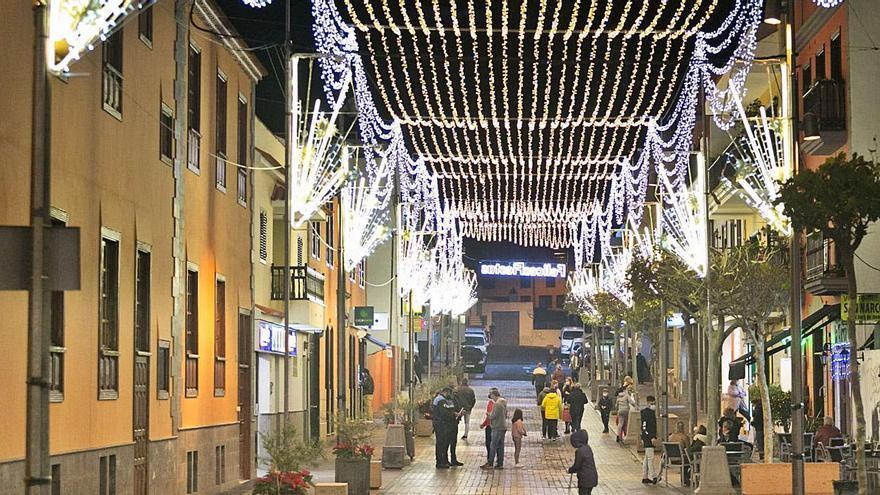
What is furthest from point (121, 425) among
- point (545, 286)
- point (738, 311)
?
point (545, 286)

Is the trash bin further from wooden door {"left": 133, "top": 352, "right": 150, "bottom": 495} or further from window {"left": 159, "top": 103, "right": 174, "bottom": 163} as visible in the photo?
window {"left": 159, "top": 103, "right": 174, "bottom": 163}

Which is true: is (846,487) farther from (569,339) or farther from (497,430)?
(569,339)

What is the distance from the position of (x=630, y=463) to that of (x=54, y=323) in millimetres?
22363

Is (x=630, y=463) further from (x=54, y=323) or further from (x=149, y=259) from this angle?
(x=54, y=323)

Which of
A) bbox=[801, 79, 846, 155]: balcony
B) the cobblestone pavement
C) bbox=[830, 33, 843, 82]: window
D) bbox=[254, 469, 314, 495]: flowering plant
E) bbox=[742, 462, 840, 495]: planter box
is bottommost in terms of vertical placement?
the cobblestone pavement

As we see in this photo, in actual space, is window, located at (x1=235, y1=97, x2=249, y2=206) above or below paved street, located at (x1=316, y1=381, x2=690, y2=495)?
above

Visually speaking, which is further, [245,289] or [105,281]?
[245,289]

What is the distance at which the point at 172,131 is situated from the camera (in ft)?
81.0

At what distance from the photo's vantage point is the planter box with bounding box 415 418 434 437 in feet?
159

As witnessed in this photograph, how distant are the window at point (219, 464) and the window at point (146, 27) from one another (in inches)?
343

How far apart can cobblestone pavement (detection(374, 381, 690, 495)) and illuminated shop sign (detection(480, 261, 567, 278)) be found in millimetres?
96882

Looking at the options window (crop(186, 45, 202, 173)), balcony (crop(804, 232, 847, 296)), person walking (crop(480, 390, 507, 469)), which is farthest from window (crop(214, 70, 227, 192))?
balcony (crop(804, 232, 847, 296))

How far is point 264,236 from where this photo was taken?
36812 mm

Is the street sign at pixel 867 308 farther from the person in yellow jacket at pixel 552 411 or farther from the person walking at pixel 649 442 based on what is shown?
the person in yellow jacket at pixel 552 411
